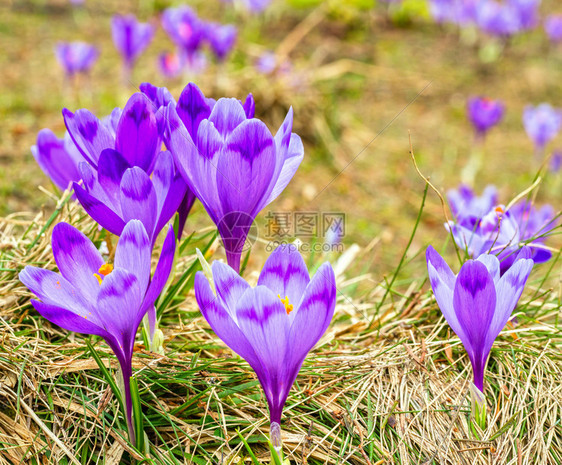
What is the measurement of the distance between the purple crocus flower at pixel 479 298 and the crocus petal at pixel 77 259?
0.56 meters

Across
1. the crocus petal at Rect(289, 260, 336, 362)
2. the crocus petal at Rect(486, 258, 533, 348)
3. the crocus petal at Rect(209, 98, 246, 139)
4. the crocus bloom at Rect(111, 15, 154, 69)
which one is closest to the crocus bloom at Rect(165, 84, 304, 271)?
the crocus petal at Rect(209, 98, 246, 139)

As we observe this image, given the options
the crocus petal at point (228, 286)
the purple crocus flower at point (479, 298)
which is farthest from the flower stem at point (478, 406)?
the crocus petal at point (228, 286)

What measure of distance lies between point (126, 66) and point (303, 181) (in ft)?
4.42

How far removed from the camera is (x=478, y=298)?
1015 mm

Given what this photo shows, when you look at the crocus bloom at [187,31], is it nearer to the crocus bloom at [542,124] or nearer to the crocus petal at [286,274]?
the crocus bloom at [542,124]

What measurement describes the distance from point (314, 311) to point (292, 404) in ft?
1.16

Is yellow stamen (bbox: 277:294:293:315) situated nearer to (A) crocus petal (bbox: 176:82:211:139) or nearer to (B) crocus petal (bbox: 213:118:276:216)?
(B) crocus petal (bbox: 213:118:276:216)

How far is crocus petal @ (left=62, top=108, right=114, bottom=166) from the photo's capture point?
104 cm

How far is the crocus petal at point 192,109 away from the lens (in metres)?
1.06

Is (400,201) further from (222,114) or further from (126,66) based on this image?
(222,114)

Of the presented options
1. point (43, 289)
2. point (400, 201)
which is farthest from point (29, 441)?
point (400, 201)

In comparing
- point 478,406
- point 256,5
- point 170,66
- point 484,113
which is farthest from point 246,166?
point 256,5

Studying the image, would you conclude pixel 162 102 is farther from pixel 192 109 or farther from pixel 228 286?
pixel 228 286

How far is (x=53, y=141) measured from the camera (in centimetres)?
138
